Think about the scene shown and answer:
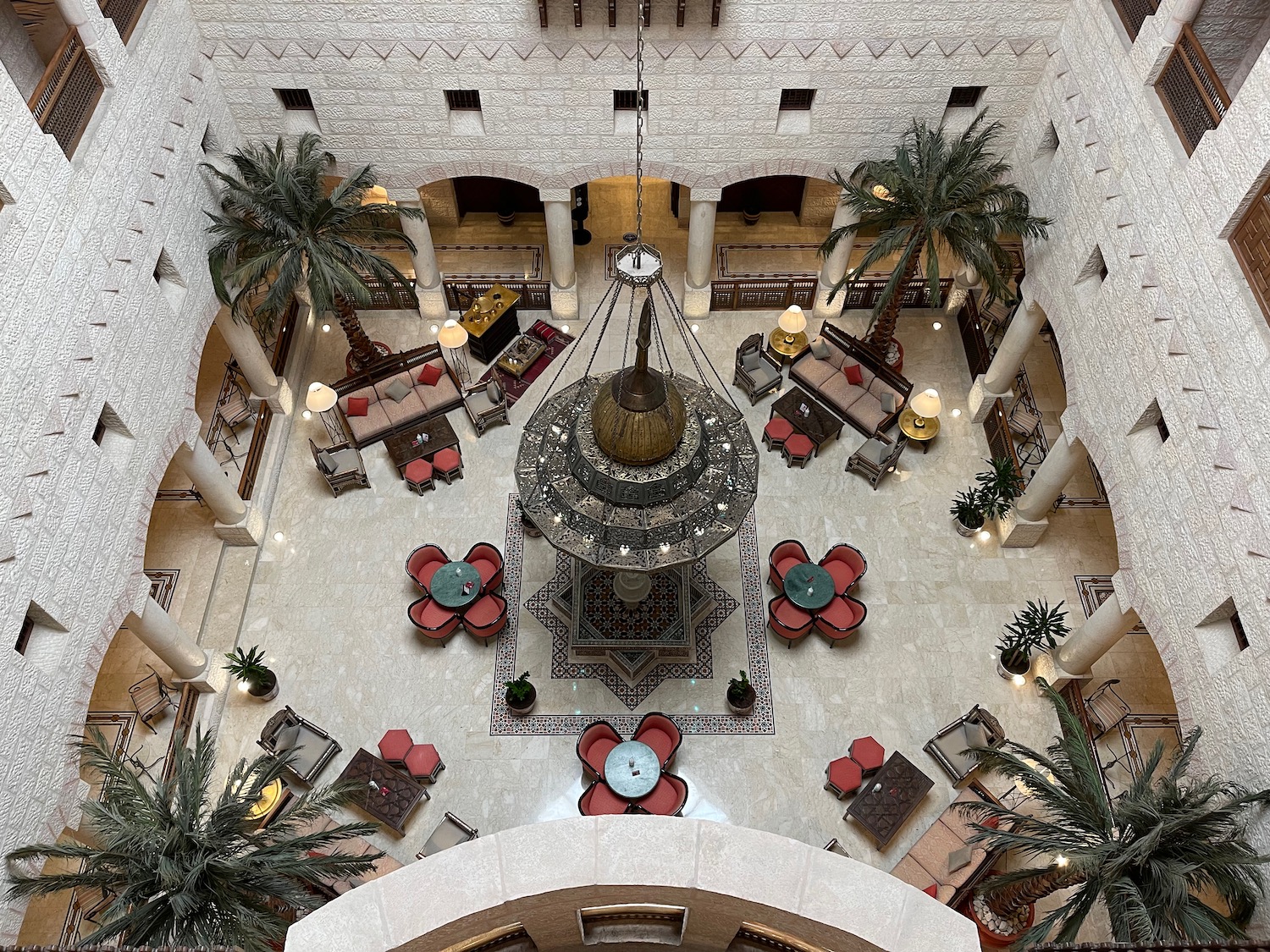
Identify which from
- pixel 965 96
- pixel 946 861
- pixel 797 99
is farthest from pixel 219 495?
pixel 965 96

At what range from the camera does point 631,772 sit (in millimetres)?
12492

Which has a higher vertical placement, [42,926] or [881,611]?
[881,611]

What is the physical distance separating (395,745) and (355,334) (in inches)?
278

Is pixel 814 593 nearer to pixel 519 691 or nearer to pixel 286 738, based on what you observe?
pixel 519 691

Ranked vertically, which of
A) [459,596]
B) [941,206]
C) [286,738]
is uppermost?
[941,206]

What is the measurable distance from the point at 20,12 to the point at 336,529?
827 cm

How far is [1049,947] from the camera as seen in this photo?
6.70 meters

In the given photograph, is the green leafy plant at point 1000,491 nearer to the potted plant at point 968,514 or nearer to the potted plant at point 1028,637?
the potted plant at point 968,514

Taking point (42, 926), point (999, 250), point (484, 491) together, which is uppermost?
point (999, 250)

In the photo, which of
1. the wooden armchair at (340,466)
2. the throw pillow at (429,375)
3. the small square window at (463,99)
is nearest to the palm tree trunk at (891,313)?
the small square window at (463,99)

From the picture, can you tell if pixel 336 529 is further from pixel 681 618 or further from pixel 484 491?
pixel 681 618

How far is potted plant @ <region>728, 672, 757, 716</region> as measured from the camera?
519 inches

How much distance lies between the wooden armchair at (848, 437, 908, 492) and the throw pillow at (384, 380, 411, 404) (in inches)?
314

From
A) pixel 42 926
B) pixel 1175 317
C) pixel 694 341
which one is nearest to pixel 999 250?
→ pixel 1175 317
